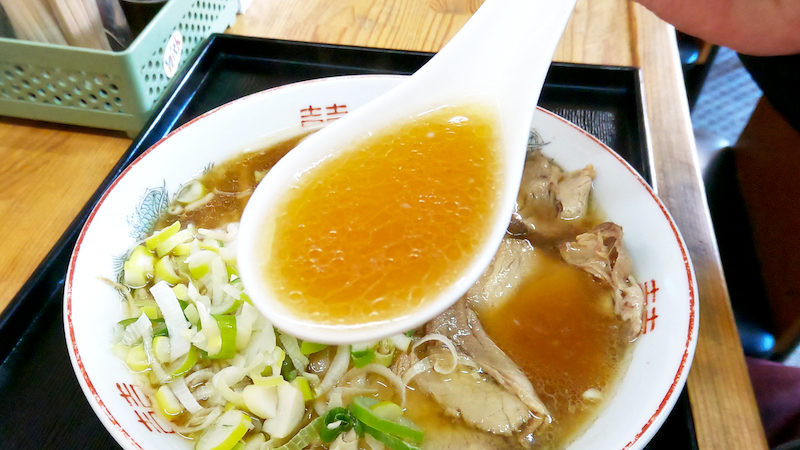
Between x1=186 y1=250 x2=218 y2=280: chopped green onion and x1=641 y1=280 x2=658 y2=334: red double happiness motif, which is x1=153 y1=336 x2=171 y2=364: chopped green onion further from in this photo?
x1=641 y1=280 x2=658 y2=334: red double happiness motif

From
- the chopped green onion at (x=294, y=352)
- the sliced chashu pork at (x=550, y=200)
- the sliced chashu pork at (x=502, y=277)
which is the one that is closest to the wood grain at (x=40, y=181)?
the chopped green onion at (x=294, y=352)

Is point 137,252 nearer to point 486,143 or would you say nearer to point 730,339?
point 486,143

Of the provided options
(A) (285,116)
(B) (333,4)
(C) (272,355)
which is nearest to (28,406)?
(C) (272,355)

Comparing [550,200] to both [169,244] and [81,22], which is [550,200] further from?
[81,22]

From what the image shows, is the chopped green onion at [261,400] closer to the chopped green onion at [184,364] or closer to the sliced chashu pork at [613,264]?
the chopped green onion at [184,364]

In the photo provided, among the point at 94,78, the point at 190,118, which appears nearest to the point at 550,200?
the point at 190,118

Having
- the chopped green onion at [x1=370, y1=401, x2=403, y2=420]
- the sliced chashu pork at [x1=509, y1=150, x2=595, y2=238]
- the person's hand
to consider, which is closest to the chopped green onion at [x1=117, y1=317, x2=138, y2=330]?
the chopped green onion at [x1=370, y1=401, x2=403, y2=420]
